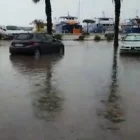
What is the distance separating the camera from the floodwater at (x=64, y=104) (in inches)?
307

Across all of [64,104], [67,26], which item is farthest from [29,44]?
[67,26]

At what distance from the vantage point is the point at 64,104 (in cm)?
1045

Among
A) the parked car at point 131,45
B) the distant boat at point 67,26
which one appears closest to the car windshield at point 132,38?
the parked car at point 131,45

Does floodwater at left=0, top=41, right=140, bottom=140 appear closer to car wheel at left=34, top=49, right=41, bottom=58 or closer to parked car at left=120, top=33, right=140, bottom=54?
car wheel at left=34, top=49, right=41, bottom=58

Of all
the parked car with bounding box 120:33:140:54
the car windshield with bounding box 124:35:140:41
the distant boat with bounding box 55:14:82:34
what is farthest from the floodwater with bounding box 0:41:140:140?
the distant boat with bounding box 55:14:82:34

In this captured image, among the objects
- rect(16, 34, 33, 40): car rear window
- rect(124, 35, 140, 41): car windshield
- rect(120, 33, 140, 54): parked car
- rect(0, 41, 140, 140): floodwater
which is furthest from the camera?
rect(124, 35, 140, 41): car windshield

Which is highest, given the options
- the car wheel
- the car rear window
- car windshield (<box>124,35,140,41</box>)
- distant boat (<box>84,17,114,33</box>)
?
the car rear window

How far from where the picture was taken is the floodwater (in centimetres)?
780

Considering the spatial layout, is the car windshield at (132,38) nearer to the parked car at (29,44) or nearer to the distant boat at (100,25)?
the parked car at (29,44)

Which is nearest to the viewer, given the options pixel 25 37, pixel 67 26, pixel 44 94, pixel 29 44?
pixel 44 94

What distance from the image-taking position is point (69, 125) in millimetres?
8344

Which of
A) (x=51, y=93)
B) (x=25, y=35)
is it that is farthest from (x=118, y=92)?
(x=25, y=35)

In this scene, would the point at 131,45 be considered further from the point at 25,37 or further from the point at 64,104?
the point at 64,104

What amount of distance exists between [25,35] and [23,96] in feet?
49.8
